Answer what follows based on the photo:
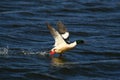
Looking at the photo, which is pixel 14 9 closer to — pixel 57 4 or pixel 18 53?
pixel 57 4

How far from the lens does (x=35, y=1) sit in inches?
1207

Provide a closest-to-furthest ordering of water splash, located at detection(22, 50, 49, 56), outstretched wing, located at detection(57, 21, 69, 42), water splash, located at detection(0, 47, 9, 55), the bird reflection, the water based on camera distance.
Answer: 1. the water
2. the bird reflection
3. outstretched wing, located at detection(57, 21, 69, 42)
4. water splash, located at detection(0, 47, 9, 55)
5. water splash, located at detection(22, 50, 49, 56)

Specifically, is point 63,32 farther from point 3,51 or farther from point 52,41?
point 52,41

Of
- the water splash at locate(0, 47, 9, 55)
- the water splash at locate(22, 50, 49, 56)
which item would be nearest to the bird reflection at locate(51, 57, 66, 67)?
the water splash at locate(22, 50, 49, 56)

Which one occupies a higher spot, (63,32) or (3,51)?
(63,32)

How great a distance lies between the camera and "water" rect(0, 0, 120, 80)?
19875 mm

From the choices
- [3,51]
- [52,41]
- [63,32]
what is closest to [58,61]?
[63,32]

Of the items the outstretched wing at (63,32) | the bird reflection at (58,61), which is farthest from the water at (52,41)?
the outstretched wing at (63,32)

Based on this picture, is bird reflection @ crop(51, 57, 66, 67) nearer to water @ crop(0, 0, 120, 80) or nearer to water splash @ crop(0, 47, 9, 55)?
water @ crop(0, 0, 120, 80)

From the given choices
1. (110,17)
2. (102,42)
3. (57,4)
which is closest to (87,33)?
(102,42)

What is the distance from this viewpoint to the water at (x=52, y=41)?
65.2 ft

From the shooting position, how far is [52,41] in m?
23.6

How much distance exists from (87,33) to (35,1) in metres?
6.04

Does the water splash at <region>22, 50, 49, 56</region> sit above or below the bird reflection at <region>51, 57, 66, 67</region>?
above
